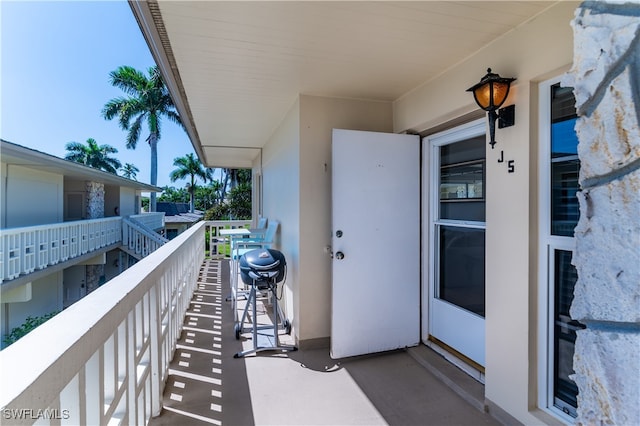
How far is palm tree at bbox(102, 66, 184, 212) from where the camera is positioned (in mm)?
16906

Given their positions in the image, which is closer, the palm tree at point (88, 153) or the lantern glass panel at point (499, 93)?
the lantern glass panel at point (499, 93)

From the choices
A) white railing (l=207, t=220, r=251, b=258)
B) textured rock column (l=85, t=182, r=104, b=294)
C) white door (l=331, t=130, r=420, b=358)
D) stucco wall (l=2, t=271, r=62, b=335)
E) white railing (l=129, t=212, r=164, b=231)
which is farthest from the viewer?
white railing (l=129, t=212, r=164, b=231)

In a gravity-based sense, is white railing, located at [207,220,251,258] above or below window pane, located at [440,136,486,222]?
below

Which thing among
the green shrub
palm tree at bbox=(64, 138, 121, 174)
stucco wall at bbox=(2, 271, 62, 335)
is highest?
palm tree at bbox=(64, 138, 121, 174)

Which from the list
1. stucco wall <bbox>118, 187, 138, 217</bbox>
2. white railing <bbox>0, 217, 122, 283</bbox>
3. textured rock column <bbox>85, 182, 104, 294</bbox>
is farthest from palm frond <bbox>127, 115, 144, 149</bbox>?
white railing <bbox>0, 217, 122, 283</bbox>

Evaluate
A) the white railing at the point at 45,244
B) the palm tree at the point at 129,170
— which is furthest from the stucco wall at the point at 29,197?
the palm tree at the point at 129,170

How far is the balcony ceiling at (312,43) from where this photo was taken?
5.96 ft

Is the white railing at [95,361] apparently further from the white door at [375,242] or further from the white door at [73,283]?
the white door at [73,283]

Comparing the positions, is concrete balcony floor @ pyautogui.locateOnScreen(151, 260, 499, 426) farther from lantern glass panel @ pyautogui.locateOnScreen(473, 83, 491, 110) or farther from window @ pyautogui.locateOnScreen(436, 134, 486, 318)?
lantern glass panel @ pyautogui.locateOnScreen(473, 83, 491, 110)

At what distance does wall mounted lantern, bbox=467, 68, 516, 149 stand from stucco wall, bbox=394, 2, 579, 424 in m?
0.05

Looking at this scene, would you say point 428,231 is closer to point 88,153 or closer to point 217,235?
point 217,235

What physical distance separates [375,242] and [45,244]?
28.0 ft

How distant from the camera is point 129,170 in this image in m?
33.9

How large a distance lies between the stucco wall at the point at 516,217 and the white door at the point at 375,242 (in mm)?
935
